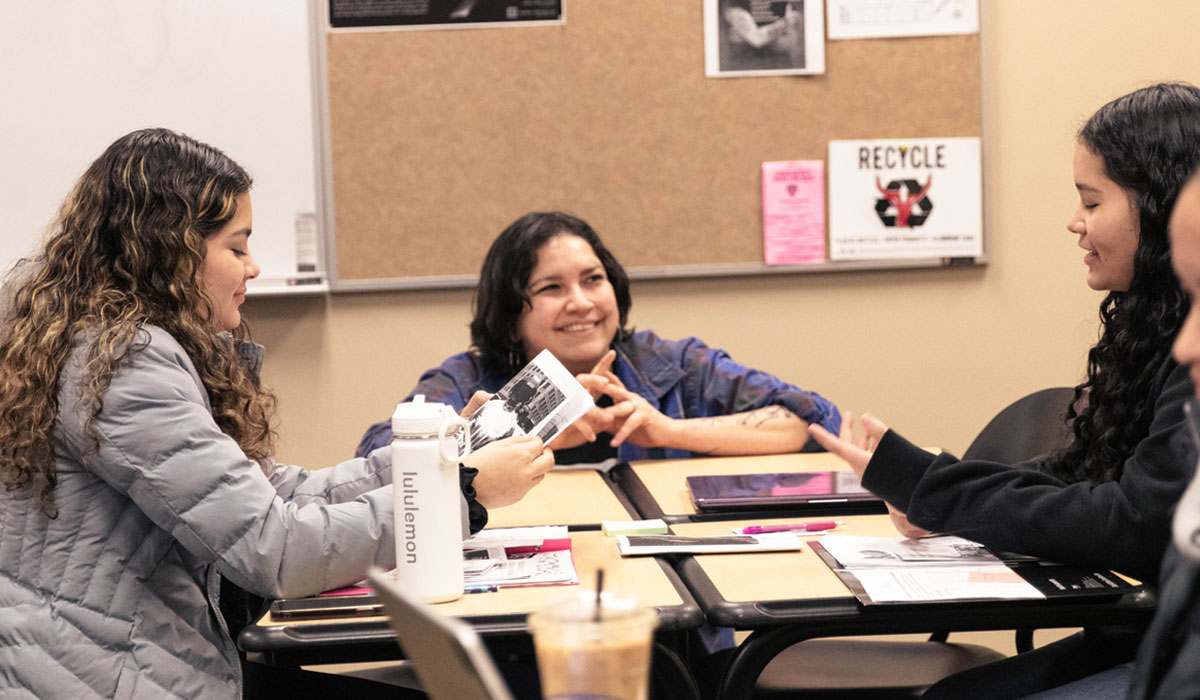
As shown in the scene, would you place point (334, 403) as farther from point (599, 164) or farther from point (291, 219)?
point (599, 164)

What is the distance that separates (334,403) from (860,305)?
1.61 meters

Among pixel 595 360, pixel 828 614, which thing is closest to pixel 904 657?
pixel 828 614

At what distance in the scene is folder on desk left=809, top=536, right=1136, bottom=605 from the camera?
4.62 feet

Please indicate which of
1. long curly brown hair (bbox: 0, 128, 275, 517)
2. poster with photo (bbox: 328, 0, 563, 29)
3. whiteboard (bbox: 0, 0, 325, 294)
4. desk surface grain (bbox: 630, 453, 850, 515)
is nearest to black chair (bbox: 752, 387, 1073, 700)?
desk surface grain (bbox: 630, 453, 850, 515)

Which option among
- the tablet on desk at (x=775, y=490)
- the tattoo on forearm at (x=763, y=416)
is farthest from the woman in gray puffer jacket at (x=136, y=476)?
the tattoo on forearm at (x=763, y=416)

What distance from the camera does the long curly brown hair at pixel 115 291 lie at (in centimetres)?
145

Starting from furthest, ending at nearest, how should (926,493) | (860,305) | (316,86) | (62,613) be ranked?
(860,305), (316,86), (926,493), (62,613)

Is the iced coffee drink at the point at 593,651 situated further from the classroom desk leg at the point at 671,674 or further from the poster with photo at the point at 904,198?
the poster with photo at the point at 904,198

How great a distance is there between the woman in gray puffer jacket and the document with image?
0.93 feet

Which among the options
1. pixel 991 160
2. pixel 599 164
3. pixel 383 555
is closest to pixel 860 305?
pixel 991 160

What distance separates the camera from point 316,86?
3.24 metres

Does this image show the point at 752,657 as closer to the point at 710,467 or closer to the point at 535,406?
the point at 535,406

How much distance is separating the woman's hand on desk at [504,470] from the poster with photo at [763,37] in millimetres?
1948

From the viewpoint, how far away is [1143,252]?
5.49 feet
